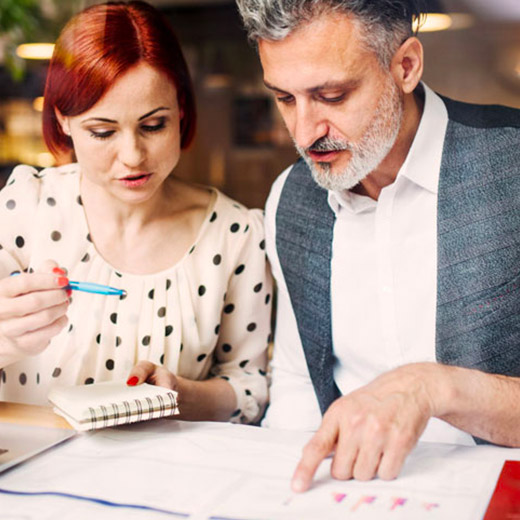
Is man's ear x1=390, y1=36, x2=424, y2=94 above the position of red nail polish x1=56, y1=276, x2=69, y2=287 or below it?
above

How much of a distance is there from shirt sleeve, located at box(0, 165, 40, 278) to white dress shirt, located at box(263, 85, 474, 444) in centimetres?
54

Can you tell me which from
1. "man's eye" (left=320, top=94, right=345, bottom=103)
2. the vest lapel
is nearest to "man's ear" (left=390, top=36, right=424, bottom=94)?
"man's eye" (left=320, top=94, right=345, bottom=103)

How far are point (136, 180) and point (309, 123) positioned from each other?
0.40 metres

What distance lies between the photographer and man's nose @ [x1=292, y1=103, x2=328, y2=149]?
1244 mm

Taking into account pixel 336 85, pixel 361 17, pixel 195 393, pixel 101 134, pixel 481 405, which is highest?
pixel 361 17

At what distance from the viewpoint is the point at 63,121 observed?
143 cm

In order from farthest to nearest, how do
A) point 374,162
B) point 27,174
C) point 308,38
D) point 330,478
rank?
1. point 27,174
2. point 374,162
3. point 308,38
4. point 330,478

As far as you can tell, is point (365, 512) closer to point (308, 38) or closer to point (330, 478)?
point (330, 478)

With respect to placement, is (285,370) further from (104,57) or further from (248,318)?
(104,57)

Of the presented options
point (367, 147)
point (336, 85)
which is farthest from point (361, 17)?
point (367, 147)

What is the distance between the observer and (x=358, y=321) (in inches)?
55.2

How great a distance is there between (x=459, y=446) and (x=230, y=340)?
66 cm

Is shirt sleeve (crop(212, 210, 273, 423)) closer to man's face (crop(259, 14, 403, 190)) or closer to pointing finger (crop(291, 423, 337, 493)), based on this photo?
man's face (crop(259, 14, 403, 190))

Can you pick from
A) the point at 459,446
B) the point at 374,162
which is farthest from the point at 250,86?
the point at 459,446
